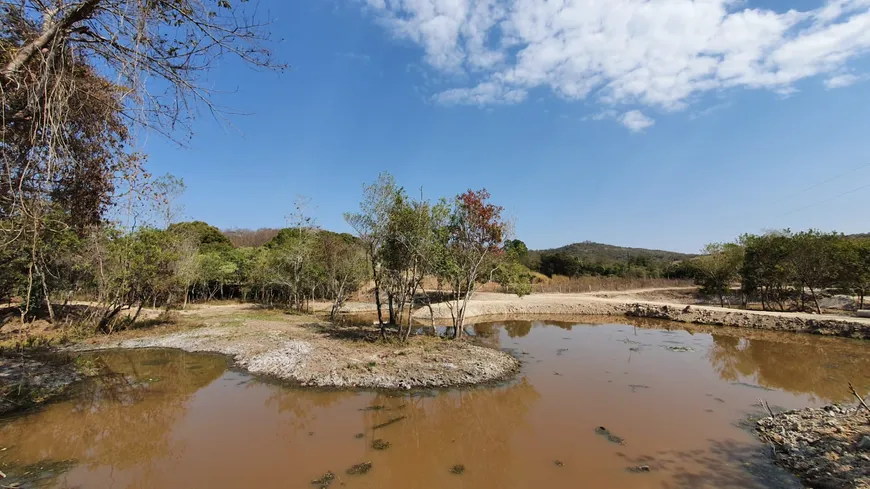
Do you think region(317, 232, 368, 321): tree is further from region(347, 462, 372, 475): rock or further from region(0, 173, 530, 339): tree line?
region(347, 462, 372, 475): rock

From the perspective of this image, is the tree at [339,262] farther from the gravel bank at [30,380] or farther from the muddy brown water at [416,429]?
the gravel bank at [30,380]

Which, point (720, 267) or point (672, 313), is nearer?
point (672, 313)

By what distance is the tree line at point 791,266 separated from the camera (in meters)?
23.7

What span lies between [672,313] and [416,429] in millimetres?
26277

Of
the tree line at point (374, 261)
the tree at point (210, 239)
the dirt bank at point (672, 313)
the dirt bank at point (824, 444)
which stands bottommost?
the dirt bank at point (824, 444)

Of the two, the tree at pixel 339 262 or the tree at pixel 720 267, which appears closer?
the tree at pixel 339 262

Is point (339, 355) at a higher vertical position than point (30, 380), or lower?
higher

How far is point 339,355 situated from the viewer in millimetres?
13367

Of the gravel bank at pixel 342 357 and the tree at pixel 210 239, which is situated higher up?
the tree at pixel 210 239

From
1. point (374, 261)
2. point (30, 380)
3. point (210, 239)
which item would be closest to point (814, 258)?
point (374, 261)

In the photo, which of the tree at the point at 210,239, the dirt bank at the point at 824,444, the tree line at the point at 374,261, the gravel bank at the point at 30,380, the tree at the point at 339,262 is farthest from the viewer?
the tree at the point at 210,239

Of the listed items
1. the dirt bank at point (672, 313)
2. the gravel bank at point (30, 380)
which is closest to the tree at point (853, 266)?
the dirt bank at point (672, 313)

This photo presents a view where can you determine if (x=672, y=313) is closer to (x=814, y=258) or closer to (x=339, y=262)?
(x=814, y=258)

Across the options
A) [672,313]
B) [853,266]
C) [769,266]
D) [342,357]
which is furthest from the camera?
[672,313]
